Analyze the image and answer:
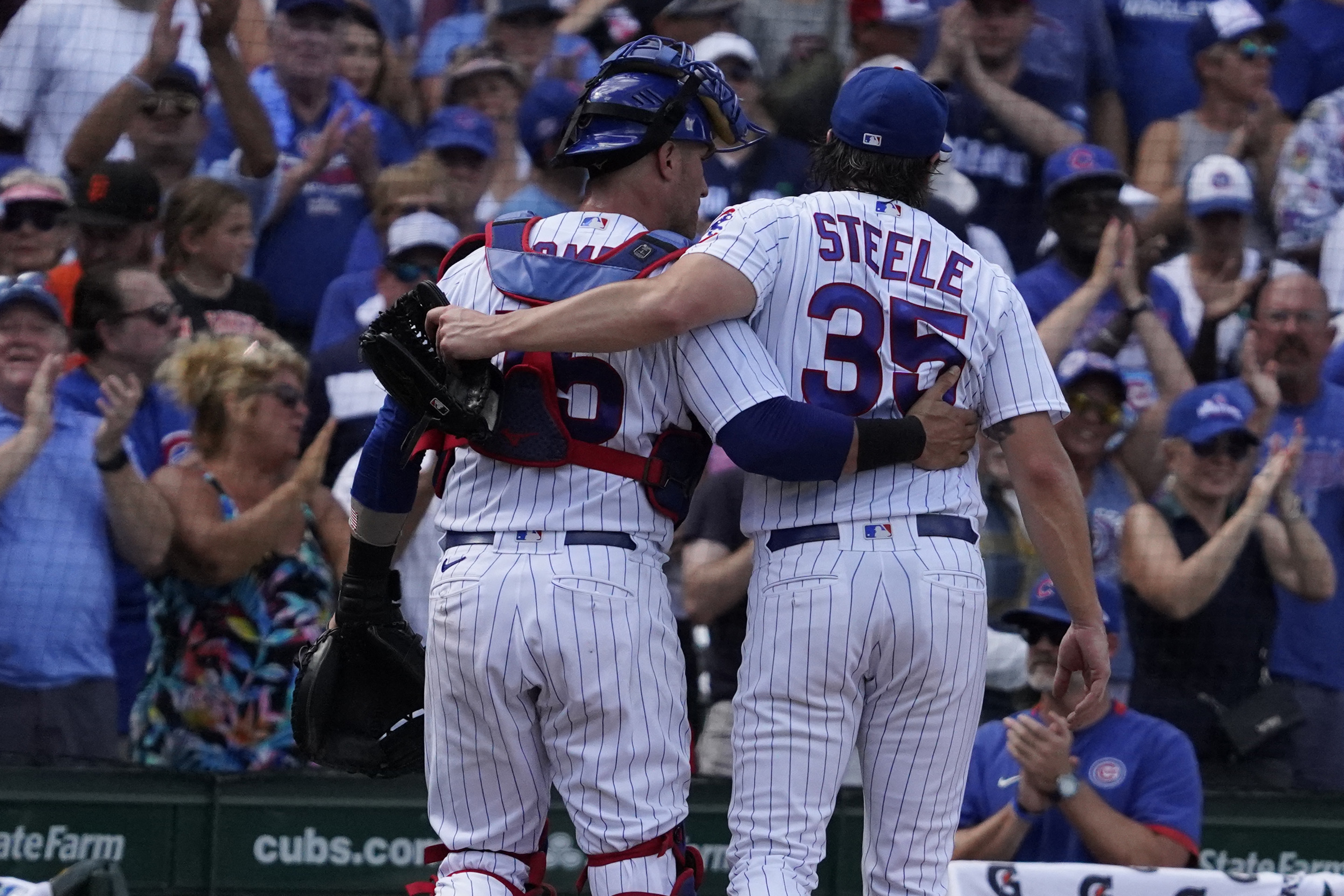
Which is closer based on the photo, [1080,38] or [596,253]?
[596,253]

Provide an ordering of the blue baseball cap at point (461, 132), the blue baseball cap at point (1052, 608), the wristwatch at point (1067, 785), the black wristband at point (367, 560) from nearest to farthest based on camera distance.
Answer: the black wristband at point (367, 560)
the wristwatch at point (1067, 785)
the blue baseball cap at point (1052, 608)
the blue baseball cap at point (461, 132)

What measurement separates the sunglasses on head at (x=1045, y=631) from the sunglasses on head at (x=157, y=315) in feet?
8.65

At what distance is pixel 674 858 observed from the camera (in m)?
3.07

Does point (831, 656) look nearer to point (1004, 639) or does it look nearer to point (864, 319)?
point (864, 319)

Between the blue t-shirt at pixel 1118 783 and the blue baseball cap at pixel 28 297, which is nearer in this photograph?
the blue t-shirt at pixel 1118 783

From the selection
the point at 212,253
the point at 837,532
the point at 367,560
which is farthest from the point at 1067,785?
the point at 212,253

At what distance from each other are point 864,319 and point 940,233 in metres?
0.25

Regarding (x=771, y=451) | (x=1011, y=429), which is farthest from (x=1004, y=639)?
(x=771, y=451)

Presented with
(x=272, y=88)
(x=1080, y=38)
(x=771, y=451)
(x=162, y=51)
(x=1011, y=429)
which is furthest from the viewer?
(x=1080, y=38)

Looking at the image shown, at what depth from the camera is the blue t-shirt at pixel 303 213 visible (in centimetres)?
591

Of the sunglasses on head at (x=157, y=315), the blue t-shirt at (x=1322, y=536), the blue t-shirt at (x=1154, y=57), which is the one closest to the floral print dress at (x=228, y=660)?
the sunglasses on head at (x=157, y=315)

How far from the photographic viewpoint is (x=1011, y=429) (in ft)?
10.5

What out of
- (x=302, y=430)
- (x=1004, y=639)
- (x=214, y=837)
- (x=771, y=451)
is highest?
(x=771, y=451)

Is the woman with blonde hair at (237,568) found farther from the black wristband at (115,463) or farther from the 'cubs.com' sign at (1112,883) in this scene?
the 'cubs.com' sign at (1112,883)
